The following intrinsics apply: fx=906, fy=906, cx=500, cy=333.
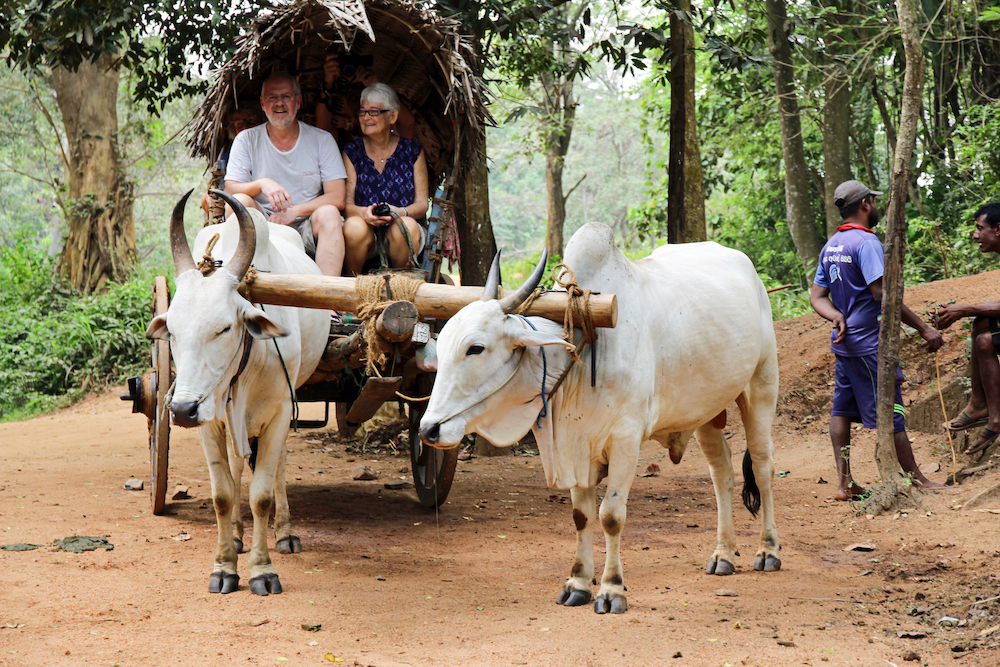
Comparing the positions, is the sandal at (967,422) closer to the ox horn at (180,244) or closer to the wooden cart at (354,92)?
the wooden cart at (354,92)

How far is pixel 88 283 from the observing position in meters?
13.0

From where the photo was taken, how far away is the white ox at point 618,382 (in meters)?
3.52

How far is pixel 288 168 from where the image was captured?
5625mm

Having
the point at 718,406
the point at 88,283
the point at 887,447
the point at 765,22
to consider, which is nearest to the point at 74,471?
the point at 718,406

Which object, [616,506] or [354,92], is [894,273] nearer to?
[616,506]

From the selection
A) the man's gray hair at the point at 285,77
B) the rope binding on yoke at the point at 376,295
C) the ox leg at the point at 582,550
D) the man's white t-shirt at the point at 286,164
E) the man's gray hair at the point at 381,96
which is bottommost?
the ox leg at the point at 582,550

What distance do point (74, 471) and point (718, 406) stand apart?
5125mm

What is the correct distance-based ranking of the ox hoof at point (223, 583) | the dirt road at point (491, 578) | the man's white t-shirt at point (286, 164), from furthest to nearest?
the man's white t-shirt at point (286, 164) → the ox hoof at point (223, 583) → the dirt road at point (491, 578)

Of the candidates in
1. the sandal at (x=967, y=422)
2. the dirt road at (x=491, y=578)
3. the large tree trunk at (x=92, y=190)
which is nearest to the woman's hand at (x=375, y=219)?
the dirt road at (x=491, y=578)

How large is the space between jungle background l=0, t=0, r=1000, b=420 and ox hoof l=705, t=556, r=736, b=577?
11.4 feet

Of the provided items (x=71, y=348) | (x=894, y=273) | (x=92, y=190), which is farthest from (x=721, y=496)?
(x=92, y=190)

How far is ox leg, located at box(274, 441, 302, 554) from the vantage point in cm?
496

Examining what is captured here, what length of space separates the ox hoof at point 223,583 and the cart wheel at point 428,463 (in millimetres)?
1489

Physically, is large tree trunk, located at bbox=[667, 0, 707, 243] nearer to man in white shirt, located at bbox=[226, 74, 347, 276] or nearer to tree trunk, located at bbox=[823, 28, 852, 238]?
man in white shirt, located at bbox=[226, 74, 347, 276]
